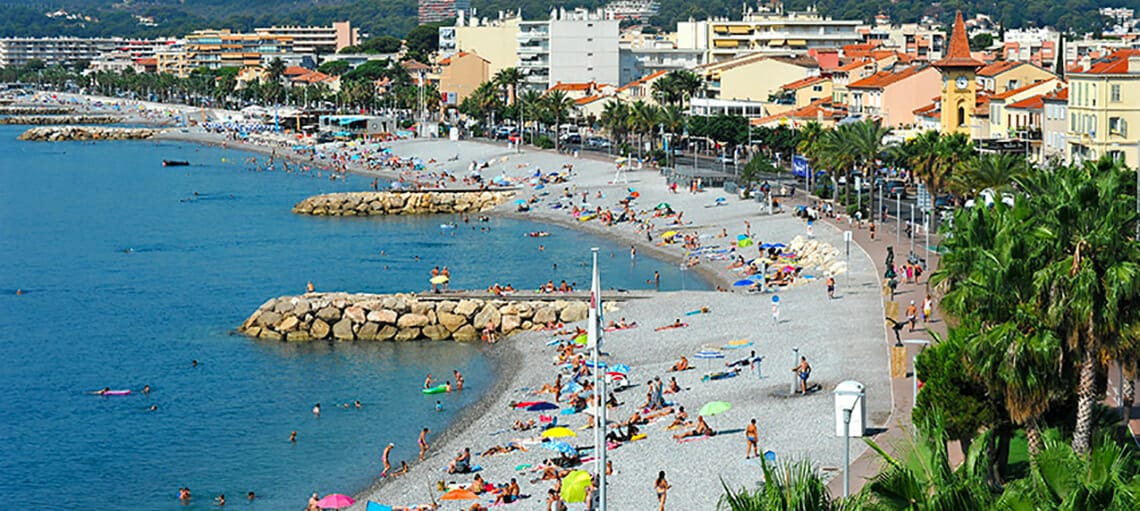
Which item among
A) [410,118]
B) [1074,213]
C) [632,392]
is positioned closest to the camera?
[1074,213]

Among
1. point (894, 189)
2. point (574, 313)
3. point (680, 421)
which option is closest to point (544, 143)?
point (894, 189)

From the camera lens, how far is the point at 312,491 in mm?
36625

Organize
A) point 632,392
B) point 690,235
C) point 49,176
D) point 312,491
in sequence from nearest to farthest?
point 312,491 → point 632,392 → point 690,235 → point 49,176

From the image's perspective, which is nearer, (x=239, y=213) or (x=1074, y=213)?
(x=1074, y=213)

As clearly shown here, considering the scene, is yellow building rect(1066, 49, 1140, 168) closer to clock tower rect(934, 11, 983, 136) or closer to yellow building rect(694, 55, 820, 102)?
clock tower rect(934, 11, 983, 136)

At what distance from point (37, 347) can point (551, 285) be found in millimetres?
18739

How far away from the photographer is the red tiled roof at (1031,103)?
67562mm

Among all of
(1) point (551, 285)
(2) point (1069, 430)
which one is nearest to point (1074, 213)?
(2) point (1069, 430)

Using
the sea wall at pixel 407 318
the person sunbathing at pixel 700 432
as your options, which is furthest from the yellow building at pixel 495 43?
the person sunbathing at pixel 700 432

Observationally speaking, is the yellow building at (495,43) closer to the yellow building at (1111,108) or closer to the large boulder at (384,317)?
the yellow building at (1111,108)

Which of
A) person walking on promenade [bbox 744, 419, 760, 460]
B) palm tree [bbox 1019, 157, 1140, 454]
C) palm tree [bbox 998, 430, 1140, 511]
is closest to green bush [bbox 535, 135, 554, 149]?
person walking on promenade [bbox 744, 419, 760, 460]

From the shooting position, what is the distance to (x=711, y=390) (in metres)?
40.7

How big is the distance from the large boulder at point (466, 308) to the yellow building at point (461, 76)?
4562 inches

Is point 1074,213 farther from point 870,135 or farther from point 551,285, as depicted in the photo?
point 870,135
